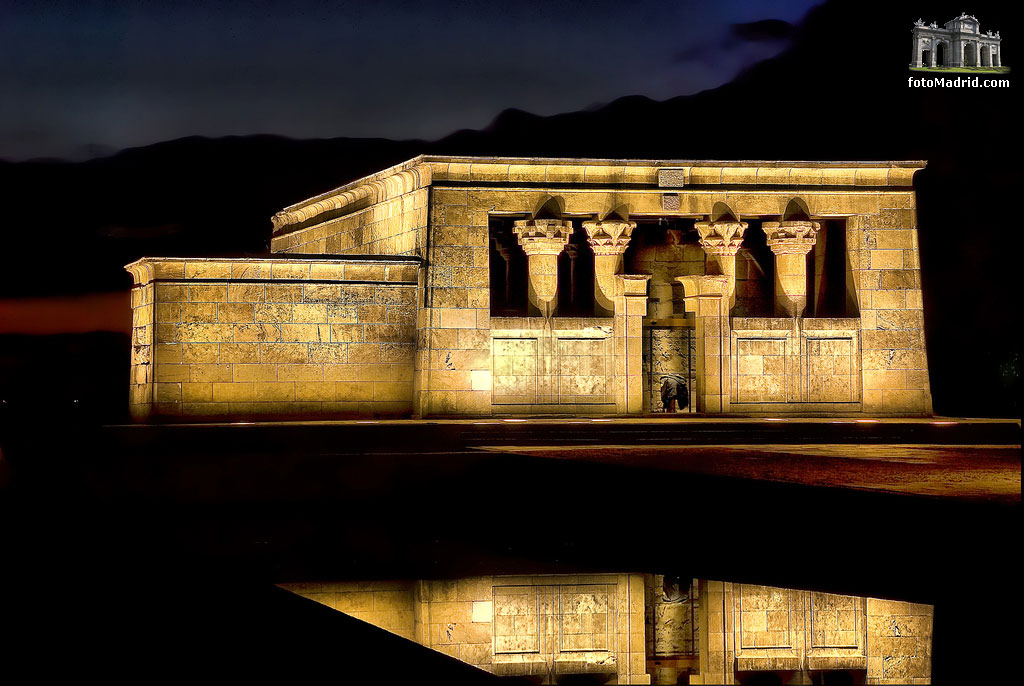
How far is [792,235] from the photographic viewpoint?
79.0ft

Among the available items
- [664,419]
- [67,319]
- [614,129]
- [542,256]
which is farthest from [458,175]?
[67,319]

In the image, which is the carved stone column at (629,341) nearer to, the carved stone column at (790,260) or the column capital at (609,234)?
the column capital at (609,234)

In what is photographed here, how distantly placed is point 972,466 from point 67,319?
34.0 meters

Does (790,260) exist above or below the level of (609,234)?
below

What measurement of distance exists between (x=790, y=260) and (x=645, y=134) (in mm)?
10194

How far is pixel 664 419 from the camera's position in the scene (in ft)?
68.8

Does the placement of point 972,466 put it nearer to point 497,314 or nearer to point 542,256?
point 542,256

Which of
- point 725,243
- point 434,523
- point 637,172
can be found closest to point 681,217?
point 725,243

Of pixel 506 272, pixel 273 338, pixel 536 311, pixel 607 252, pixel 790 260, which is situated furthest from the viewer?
pixel 506 272

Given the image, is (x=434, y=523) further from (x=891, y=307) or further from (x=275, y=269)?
(x=891, y=307)

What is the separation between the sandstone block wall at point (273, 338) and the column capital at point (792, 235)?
26.6ft

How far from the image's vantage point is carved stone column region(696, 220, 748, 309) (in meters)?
23.9

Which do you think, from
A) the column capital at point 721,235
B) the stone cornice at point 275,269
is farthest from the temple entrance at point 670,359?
the stone cornice at point 275,269

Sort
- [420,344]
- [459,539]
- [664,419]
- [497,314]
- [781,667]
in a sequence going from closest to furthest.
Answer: [781,667] → [459,539] → [664,419] → [420,344] → [497,314]
